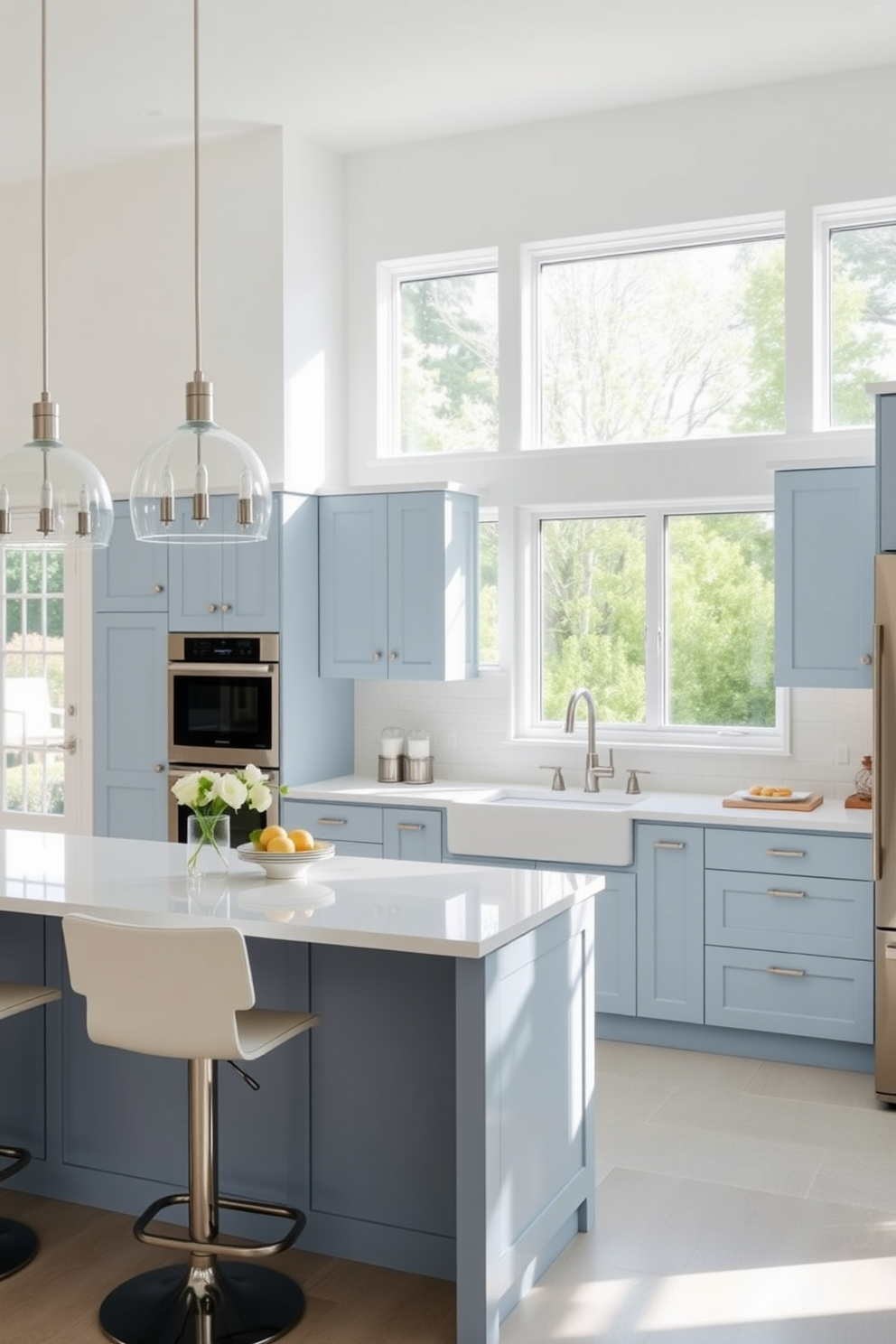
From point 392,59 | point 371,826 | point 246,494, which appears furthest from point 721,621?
point 246,494

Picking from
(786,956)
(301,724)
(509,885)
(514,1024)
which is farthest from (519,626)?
(514,1024)

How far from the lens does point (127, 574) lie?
6.01m

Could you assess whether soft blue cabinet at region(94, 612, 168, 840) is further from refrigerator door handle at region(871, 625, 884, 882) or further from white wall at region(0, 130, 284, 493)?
refrigerator door handle at region(871, 625, 884, 882)

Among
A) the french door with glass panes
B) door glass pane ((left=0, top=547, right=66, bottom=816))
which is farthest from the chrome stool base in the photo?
door glass pane ((left=0, top=547, right=66, bottom=816))

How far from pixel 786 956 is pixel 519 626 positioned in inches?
75.5

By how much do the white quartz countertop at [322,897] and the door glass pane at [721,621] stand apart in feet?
7.40

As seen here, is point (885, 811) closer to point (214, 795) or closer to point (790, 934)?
point (790, 934)

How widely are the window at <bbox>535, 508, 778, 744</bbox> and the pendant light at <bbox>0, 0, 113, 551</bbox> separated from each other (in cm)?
303

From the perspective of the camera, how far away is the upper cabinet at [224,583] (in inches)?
224

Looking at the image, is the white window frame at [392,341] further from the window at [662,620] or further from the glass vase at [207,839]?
the glass vase at [207,839]

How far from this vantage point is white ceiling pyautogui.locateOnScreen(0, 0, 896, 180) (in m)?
4.63

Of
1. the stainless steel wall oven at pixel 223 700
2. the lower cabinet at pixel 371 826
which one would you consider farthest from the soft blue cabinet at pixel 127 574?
the lower cabinet at pixel 371 826

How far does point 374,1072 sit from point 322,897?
456 mm

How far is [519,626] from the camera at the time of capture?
600 cm
